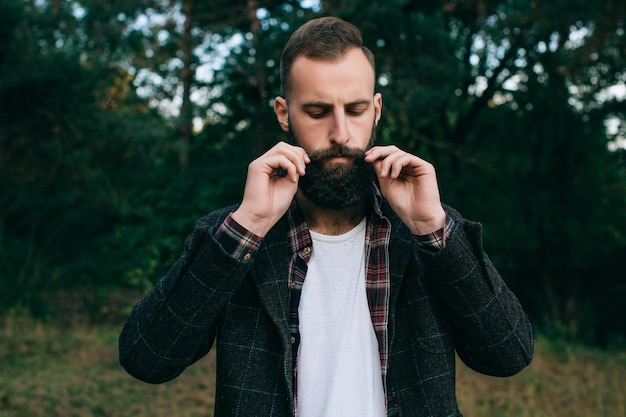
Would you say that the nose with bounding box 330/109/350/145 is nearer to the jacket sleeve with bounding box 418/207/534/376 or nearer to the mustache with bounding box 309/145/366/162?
the mustache with bounding box 309/145/366/162

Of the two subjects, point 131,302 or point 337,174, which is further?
point 131,302

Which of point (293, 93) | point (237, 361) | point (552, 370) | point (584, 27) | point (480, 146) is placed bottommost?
point (552, 370)

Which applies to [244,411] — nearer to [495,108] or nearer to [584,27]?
[584,27]

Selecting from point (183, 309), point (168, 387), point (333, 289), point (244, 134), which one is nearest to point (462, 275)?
point (333, 289)

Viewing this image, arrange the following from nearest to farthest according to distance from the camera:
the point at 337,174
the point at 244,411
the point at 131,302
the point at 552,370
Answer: the point at 244,411 < the point at 337,174 < the point at 552,370 < the point at 131,302

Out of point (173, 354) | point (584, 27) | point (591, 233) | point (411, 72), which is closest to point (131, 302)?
point (411, 72)

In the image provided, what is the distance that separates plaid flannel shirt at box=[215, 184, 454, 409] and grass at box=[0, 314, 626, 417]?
13.9 feet

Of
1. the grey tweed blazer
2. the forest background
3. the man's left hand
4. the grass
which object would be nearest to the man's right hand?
the grey tweed blazer

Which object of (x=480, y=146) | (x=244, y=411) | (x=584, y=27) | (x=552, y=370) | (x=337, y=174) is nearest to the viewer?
(x=244, y=411)

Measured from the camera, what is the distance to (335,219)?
210 centimetres

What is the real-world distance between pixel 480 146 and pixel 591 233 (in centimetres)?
470

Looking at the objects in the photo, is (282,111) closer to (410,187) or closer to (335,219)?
(335,219)

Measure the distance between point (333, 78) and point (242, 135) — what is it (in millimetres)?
11235

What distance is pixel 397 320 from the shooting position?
1913 mm
